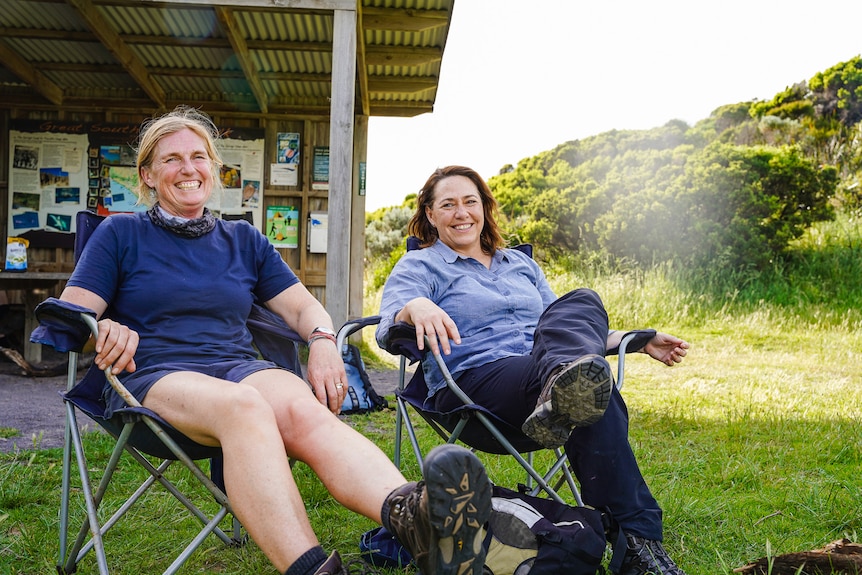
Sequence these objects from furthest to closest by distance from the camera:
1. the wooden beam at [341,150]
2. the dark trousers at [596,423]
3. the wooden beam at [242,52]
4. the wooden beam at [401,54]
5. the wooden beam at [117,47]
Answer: the wooden beam at [401,54]
the wooden beam at [117,47]
the wooden beam at [242,52]
the wooden beam at [341,150]
the dark trousers at [596,423]

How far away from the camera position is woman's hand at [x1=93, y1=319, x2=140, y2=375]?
1891 millimetres

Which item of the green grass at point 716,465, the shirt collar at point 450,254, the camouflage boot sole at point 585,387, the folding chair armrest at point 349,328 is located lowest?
the green grass at point 716,465

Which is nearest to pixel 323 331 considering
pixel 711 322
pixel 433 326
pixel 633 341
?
pixel 433 326

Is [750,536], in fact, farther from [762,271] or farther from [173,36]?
[762,271]

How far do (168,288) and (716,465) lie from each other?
2412mm

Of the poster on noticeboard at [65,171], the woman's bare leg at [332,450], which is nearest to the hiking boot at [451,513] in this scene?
the woman's bare leg at [332,450]

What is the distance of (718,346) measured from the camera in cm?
711

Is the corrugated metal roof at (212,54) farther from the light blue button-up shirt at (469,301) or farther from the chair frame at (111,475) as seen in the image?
the chair frame at (111,475)

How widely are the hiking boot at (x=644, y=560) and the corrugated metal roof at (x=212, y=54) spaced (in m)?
3.55

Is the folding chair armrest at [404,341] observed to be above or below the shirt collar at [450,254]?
below

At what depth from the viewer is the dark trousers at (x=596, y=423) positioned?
75.6 inches

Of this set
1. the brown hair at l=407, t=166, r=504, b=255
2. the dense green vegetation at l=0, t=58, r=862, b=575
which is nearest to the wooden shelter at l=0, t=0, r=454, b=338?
the dense green vegetation at l=0, t=58, r=862, b=575

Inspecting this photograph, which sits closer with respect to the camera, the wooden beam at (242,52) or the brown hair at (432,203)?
the brown hair at (432,203)

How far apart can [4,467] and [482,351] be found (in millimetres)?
2109
